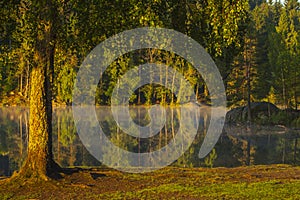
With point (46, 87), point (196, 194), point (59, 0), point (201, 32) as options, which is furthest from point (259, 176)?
point (59, 0)

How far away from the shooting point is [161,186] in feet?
44.0

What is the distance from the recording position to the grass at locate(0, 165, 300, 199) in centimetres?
1219

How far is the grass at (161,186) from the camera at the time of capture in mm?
12188

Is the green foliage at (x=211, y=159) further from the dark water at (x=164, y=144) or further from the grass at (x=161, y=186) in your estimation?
the grass at (x=161, y=186)

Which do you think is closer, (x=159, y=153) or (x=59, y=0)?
(x=59, y=0)

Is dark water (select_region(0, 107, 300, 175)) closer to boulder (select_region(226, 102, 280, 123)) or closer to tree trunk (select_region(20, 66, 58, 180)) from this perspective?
tree trunk (select_region(20, 66, 58, 180))

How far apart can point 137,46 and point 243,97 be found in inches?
2385

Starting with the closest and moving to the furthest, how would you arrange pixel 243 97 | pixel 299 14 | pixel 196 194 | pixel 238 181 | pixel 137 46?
1. pixel 196 194
2. pixel 238 181
3. pixel 137 46
4. pixel 243 97
5. pixel 299 14

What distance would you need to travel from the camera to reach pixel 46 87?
1427 centimetres

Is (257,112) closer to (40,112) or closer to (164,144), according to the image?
(164,144)

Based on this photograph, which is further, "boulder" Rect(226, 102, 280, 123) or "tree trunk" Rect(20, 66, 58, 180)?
"boulder" Rect(226, 102, 280, 123)

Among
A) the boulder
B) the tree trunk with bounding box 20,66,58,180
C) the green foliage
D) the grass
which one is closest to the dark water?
the green foliage

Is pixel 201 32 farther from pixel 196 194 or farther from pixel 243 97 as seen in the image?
pixel 243 97

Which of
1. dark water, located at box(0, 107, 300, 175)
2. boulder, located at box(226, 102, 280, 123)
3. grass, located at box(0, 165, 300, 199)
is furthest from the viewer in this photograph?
boulder, located at box(226, 102, 280, 123)
